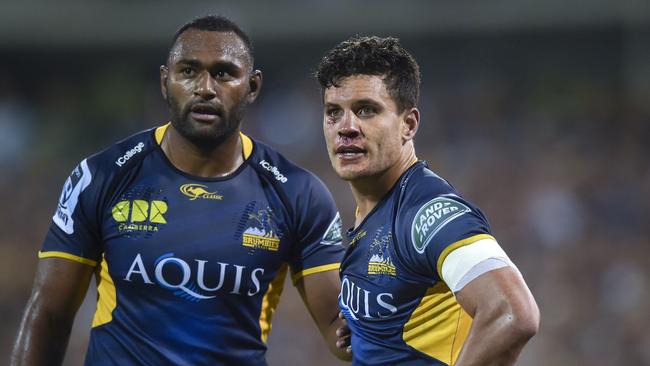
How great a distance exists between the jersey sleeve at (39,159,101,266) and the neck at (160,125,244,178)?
409 millimetres

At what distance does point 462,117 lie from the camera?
53.1ft

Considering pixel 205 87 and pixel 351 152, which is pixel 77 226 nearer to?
pixel 205 87

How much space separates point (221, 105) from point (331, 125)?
0.70 meters

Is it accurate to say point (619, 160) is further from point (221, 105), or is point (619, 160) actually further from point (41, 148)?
point (221, 105)

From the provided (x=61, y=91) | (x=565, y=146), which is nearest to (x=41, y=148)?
(x=61, y=91)

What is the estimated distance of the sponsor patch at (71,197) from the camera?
14.7ft

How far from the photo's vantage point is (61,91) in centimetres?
1802

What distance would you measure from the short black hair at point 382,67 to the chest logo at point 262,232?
2.83ft

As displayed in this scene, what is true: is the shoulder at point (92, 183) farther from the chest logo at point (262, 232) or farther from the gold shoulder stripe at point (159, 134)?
the chest logo at point (262, 232)

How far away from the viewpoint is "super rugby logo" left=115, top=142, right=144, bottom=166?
15.0 ft

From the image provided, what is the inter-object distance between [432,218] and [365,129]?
26.0 inches

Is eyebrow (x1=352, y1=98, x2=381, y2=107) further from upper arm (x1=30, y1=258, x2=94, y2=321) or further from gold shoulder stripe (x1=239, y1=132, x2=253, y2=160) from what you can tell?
upper arm (x1=30, y1=258, x2=94, y2=321)

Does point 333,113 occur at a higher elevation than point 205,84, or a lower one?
lower

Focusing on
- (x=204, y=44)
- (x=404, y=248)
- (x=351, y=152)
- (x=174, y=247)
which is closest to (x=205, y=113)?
(x=204, y=44)
